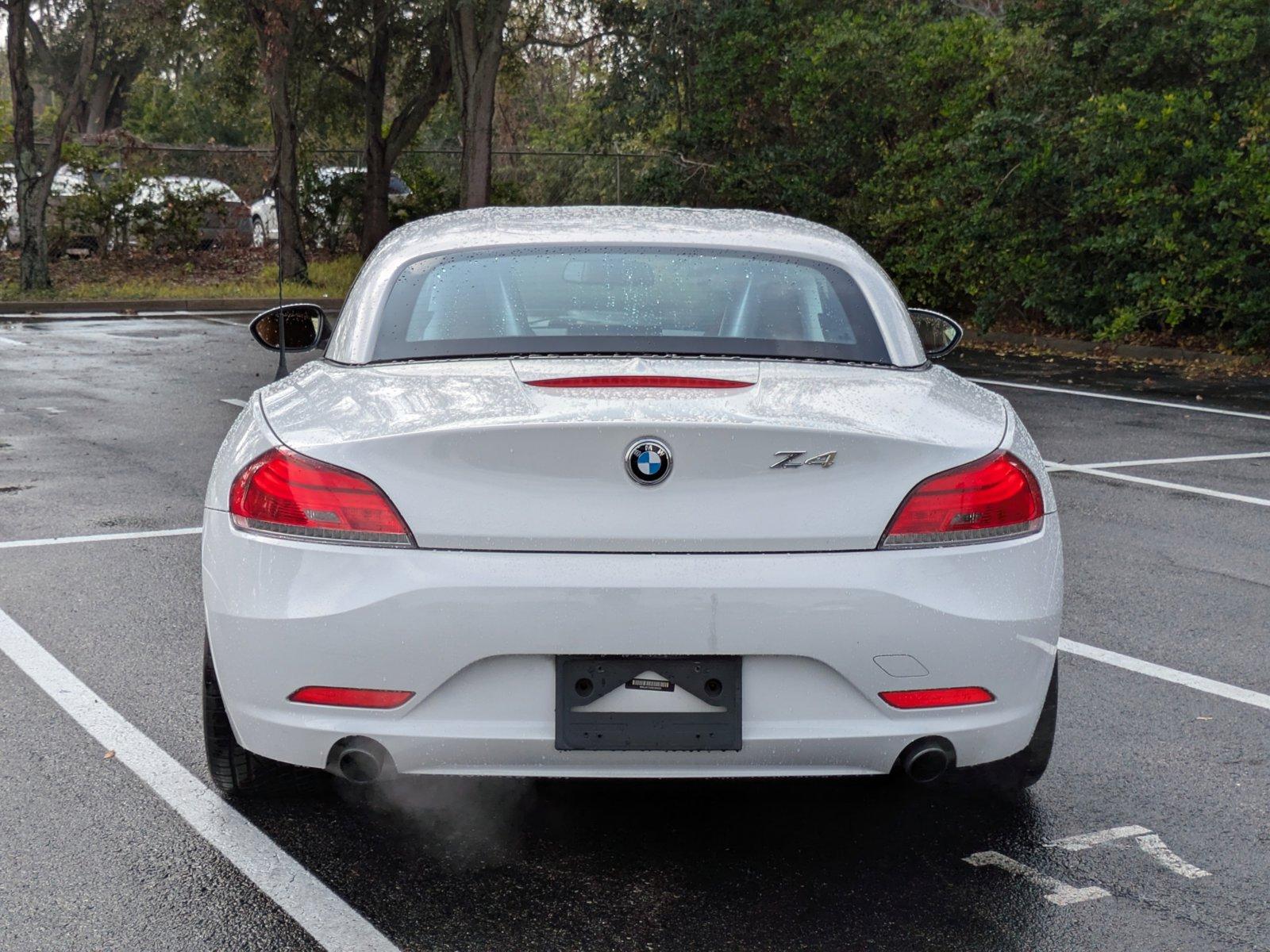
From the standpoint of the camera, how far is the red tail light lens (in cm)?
316

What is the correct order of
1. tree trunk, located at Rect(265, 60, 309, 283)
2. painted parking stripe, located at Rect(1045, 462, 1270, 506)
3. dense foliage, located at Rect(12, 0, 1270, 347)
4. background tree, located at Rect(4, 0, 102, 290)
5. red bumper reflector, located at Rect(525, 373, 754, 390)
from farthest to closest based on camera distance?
tree trunk, located at Rect(265, 60, 309, 283) < background tree, located at Rect(4, 0, 102, 290) < dense foliage, located at Rect(12, 0, 1270, 347) < painted parking stripe, located at Rect(1045, 462, 1270, 506) < red bumper reflector, located at Rect(525, 373, 754, 390)

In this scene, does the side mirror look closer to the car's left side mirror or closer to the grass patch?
the car's left side mirror

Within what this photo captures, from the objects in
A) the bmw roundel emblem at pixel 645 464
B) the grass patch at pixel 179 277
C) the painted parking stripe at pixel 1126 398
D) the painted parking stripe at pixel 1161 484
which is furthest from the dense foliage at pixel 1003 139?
the bmw roundel emblem at pixel 645 464

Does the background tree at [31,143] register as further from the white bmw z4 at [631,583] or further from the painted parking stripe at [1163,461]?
the white bmw z4 at [631,583]

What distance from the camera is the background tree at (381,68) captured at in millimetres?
27234

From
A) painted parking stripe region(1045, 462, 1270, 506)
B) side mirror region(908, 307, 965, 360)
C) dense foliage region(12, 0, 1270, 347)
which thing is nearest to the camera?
side mirror region(908, 307, 965, 360)

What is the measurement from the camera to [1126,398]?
1309 centimetres

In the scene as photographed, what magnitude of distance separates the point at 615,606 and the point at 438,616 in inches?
14.3

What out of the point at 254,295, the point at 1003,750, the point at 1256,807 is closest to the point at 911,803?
the point at 1003,750

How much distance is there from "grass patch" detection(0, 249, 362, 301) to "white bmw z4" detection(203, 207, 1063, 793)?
20535 mm

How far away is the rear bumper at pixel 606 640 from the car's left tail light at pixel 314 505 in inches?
1.5

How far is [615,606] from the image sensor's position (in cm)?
303

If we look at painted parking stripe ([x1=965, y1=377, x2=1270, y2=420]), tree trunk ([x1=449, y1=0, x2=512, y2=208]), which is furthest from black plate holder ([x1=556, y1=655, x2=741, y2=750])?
tree trunk ([x1=449, y1=0, x2=512, y2=208])

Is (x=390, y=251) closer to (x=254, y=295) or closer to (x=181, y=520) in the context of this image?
(x=181, y=520)
